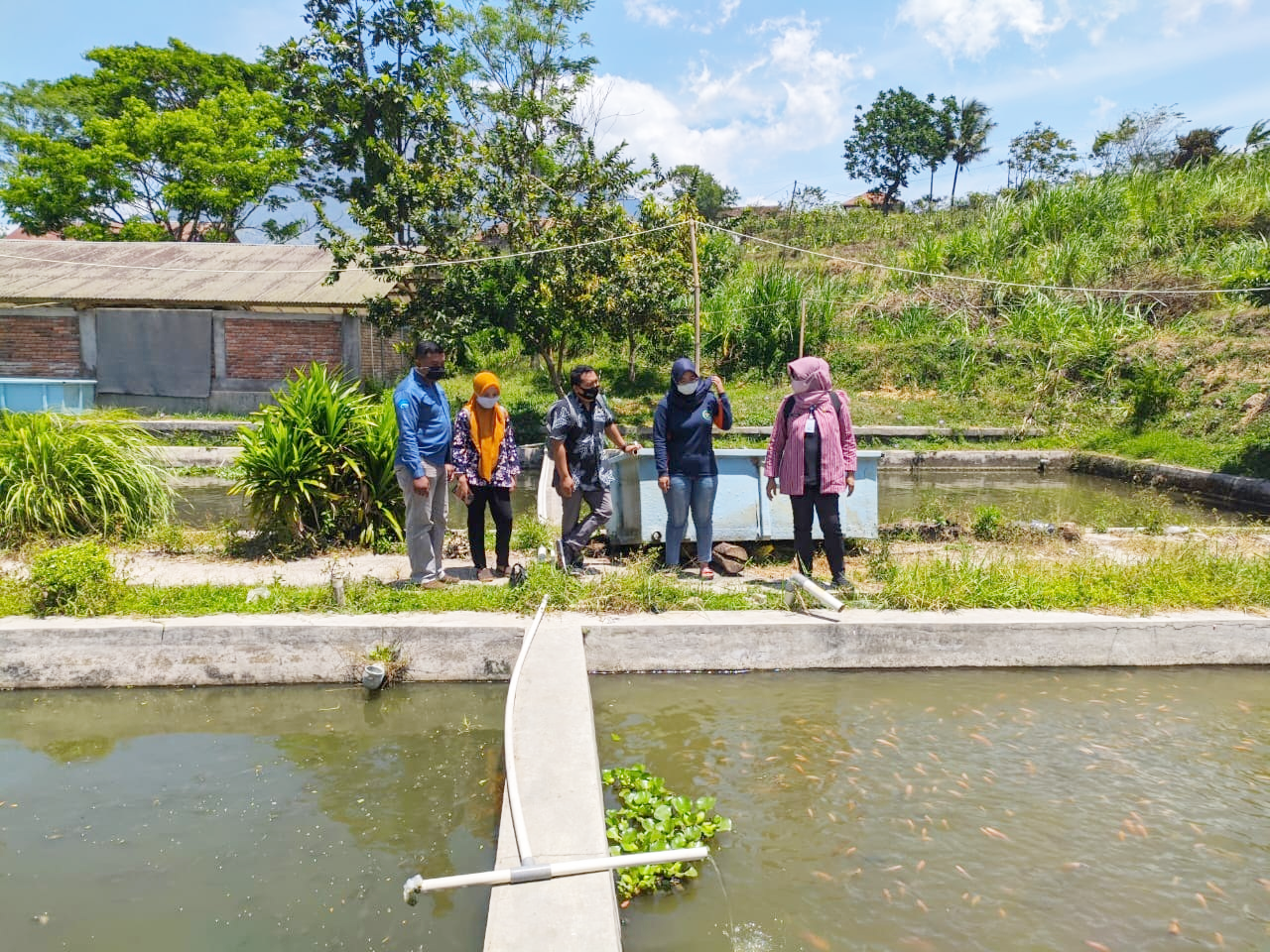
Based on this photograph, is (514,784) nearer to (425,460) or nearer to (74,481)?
(425,460)

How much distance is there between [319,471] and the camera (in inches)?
278

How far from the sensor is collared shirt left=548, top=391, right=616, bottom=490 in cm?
632

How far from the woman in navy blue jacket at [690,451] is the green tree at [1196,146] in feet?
124

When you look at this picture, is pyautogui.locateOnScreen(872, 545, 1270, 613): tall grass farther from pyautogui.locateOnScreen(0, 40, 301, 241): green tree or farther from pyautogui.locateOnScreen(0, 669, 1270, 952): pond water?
pyautogui.locateOnScreen(0, 40, 301, 241): green tree

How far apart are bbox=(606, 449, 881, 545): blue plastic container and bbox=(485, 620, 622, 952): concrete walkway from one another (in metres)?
2.30

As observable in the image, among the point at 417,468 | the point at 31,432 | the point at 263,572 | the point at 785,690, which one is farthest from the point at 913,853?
the point at 31,432

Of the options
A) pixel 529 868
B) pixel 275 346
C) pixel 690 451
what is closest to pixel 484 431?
pixel 690 451

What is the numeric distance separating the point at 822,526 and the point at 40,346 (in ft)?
68.9

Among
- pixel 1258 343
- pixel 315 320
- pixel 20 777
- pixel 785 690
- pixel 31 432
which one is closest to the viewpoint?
pixel 20 777

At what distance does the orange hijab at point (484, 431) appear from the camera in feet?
20.1

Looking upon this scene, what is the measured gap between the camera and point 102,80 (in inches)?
1241

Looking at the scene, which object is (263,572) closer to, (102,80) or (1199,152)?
(102,80)

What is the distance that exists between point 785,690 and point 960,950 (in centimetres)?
218

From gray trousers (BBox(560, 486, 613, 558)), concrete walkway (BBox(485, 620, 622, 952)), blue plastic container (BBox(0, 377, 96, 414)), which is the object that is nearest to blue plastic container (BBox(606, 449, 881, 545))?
gray trousers (BBox(560, 486, 613, 558))
